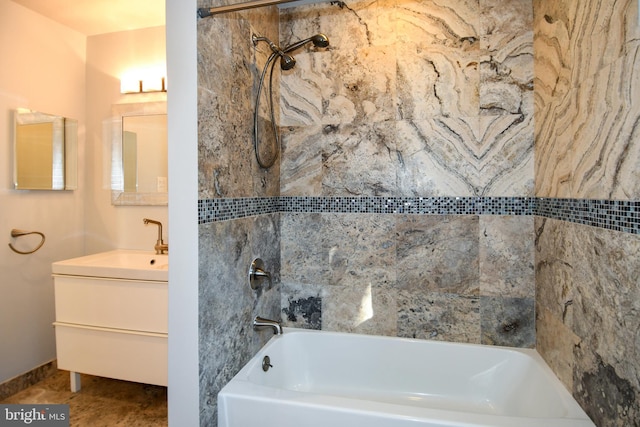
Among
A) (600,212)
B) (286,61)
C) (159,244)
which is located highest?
(286,61)

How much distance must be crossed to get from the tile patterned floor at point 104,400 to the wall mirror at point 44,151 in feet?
4.82

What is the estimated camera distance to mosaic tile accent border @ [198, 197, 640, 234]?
1036 mm

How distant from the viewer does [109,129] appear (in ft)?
8.96

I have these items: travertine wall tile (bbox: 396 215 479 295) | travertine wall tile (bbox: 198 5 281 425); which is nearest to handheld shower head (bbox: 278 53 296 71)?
travertine wall tile (bbox: 198 5 281 425)

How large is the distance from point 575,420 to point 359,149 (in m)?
1.53

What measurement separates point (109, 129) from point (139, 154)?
0.38 metres

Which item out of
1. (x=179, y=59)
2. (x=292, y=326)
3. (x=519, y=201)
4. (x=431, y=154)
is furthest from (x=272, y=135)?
(x=519, y=201)

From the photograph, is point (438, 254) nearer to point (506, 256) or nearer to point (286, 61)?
point (506, 256)

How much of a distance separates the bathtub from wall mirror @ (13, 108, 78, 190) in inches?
86.4

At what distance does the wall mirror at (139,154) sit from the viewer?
261 cm

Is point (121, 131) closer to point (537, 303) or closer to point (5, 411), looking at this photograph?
point (5, 411)

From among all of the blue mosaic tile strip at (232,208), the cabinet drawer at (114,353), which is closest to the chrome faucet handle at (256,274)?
the blue mosaic tile strip at (232,208)

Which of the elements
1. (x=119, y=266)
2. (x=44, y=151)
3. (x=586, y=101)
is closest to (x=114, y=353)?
(x=119, y=266)

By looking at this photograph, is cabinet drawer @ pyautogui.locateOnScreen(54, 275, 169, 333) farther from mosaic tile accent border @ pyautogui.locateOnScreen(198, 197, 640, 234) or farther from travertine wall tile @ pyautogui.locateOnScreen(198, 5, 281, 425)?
mosaic tile accent border @ pyautogui.locateOnScreen(198, 197, 640, 234)
